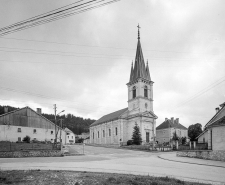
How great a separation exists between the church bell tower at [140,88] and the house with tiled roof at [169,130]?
18.1m

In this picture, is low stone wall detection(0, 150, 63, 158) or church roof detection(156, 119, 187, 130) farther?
church roof detection(156, 119, 187, 130)

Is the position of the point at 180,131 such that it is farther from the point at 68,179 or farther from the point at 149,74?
the point at 68,179

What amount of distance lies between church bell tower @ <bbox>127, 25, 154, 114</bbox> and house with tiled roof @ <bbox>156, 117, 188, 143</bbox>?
59.4 ft

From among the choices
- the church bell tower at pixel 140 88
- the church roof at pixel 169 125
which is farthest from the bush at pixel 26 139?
the church roof at pixel 169 125

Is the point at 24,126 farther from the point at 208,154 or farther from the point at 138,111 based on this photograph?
the point at 208,154

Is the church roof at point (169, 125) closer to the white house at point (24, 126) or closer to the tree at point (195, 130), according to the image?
the tree at point (195, 130)

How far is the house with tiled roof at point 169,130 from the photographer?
77.0 metres

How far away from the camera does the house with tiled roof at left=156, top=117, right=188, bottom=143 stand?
77000mm

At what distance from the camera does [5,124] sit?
4331 cm

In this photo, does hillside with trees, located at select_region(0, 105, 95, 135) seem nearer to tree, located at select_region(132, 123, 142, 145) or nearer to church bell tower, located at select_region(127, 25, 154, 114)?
church bell tower, located at select_region(127, 25, 154, 114)

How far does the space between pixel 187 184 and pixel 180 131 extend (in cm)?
7523

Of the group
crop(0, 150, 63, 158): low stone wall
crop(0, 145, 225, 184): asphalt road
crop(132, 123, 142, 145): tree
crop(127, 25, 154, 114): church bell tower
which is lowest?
crop(132, 123, 142, 145): tree

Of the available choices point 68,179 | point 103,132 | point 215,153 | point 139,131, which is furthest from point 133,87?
point 68,179

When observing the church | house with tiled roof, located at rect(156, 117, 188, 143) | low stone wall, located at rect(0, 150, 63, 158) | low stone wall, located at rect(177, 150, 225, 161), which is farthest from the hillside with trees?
low stone wall, located at rect(177, 150, 225, 161)
